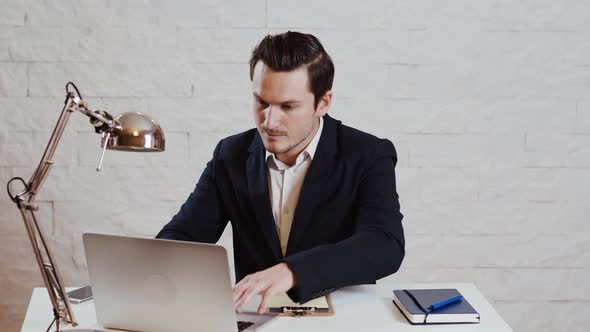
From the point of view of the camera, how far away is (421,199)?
9.77 feet

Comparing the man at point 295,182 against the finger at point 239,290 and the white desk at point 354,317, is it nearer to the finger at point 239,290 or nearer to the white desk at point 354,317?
the white desk at point 354,317

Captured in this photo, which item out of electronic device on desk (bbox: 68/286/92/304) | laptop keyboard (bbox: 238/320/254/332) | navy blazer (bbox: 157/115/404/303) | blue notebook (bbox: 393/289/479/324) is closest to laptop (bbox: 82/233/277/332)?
laptop keyboard (bbox: 238/320/254/332)

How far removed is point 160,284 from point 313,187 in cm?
70

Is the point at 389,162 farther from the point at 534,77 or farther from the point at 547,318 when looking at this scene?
the point at 547,318

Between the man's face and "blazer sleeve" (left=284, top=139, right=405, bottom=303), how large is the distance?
241 mm

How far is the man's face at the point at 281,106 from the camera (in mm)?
1877

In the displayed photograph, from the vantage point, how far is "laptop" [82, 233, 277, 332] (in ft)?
4.39

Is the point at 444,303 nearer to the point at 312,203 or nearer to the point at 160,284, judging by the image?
the point at 312,203

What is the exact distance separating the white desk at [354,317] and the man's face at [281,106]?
0.44 metres

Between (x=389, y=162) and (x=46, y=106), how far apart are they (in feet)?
5.03

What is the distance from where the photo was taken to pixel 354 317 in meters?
1.57

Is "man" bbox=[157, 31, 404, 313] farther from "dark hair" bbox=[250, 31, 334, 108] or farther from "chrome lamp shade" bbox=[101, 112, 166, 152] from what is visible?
"chrome lamp shade" bbox=[101, 112, 166, 152]

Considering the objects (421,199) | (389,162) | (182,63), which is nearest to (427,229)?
(421,199)

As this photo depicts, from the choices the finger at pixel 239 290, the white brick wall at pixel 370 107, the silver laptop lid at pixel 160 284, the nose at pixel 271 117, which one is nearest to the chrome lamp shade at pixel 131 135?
the silver laptop lid at pixel 160 284
